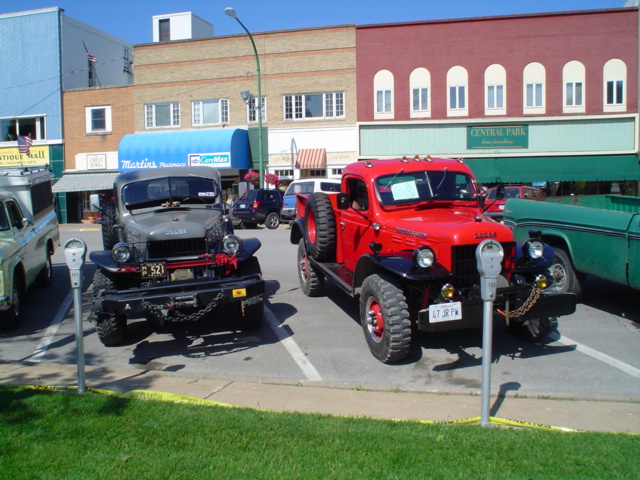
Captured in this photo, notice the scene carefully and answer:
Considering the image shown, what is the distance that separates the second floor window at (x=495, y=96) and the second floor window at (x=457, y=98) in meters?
1.27

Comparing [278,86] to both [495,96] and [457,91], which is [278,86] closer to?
[457,91]

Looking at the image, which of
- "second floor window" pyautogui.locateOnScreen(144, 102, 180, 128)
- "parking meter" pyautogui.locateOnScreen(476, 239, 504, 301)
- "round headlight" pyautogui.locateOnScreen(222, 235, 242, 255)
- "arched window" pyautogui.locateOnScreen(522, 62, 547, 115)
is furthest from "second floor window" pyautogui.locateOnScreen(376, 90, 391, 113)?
"parking meter" pyautogui.locateOnScreen(476, 239, 504, 301)

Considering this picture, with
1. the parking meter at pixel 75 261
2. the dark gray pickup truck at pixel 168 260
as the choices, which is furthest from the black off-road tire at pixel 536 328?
the parking meter at pixel 75 261

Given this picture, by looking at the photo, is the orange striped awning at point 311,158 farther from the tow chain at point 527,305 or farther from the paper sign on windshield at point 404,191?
the tow chain at point 527,305

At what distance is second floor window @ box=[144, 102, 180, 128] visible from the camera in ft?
110

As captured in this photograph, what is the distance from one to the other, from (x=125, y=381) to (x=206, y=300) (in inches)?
47.9

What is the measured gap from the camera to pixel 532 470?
3.65 m

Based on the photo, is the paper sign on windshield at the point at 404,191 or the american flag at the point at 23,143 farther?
the american flag at the point at 23,143

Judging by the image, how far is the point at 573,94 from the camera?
29938mm

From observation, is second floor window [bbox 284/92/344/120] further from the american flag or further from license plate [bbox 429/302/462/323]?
license plate [bbox 429/302/462/323]

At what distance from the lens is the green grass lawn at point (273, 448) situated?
3672 mm

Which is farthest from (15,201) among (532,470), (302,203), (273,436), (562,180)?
(562,180)

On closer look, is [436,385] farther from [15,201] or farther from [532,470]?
[15,201]

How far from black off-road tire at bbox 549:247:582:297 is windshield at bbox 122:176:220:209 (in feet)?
16.9
